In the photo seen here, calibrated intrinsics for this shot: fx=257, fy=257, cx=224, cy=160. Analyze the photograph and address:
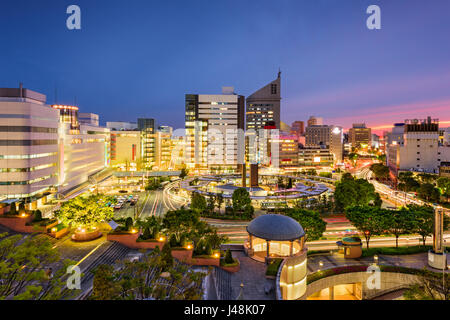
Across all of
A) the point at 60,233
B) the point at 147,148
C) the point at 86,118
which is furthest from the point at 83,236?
the point at 86,118

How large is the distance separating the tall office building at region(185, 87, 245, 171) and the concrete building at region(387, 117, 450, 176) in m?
75.4

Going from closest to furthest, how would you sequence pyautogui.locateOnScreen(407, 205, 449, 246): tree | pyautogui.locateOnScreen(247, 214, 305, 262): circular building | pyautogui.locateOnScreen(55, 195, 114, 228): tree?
pyautogui.locateOnScreen(247, 214, 305, 262): circular building → pyautogui.locateOnScreen(55, 195, 114, 228): tree → pyautogui.locateOnScreen(407, 205, 449, 246): tree

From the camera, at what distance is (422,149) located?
107 m

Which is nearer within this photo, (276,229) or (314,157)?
(276,229)

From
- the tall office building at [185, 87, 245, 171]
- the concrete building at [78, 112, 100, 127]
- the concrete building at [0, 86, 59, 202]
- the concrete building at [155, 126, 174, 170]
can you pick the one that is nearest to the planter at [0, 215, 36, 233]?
the concrete building at [0, 86, 59, 202]

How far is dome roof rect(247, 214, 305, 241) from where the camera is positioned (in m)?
32.1

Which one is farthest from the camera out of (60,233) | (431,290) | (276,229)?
(60,233)

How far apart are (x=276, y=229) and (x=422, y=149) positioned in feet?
352

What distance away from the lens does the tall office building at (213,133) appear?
140500mm

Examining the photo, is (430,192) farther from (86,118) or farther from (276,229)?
(86,118)

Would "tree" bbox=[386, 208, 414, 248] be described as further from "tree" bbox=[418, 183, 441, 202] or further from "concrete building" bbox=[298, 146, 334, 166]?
"concrete building" bbox=[298, 146, 334, 166]

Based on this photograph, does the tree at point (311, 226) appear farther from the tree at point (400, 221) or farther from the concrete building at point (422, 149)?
the concrete building at point (422, 149)

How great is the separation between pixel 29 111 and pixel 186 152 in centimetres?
8833

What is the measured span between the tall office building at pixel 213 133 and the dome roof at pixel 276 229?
4141 inches
